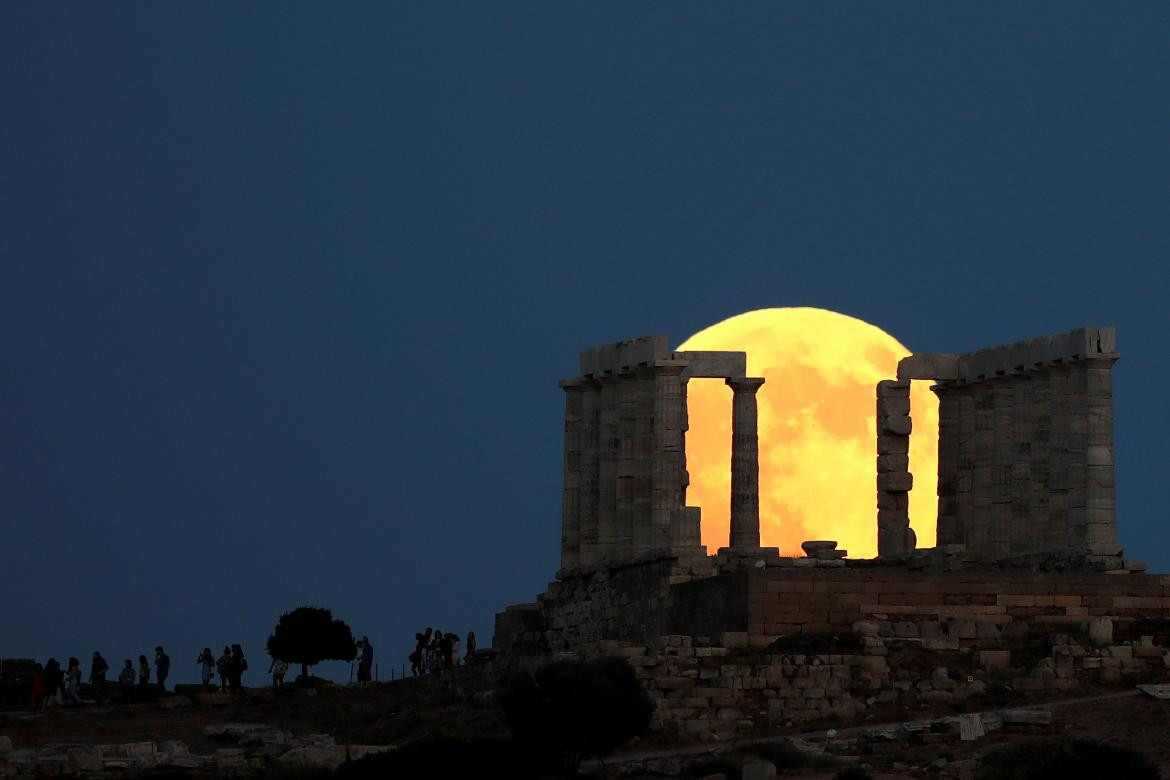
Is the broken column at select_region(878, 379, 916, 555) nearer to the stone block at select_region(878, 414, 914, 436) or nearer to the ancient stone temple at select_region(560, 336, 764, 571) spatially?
the stone block at select_region(878, 414, 914, 436)

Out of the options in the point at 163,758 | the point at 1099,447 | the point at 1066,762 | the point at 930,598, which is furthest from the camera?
the point at 1099,447

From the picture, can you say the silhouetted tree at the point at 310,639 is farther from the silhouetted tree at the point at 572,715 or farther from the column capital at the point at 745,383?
the silhouetted tree at the point at 572,715

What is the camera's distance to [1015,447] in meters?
78.6

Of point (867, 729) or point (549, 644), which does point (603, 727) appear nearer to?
point (867, 729)

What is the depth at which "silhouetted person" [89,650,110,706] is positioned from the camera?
255 ft

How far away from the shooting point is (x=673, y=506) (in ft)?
251

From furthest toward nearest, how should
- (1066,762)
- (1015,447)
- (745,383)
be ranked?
(1015,447), (745,383), (1066,762)

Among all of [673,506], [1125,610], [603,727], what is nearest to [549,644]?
[673,506]

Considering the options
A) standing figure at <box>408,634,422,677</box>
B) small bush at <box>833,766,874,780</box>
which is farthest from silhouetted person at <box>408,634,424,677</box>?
small bush at <box>833,766,874,780</box>

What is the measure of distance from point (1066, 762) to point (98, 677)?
32.3 meters

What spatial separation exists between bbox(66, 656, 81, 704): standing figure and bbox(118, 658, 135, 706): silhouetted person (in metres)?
1.10

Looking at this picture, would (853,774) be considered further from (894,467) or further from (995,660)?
(894,467)

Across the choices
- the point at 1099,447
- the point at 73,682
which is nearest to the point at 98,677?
the point at 73,682

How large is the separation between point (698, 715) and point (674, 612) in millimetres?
8988
